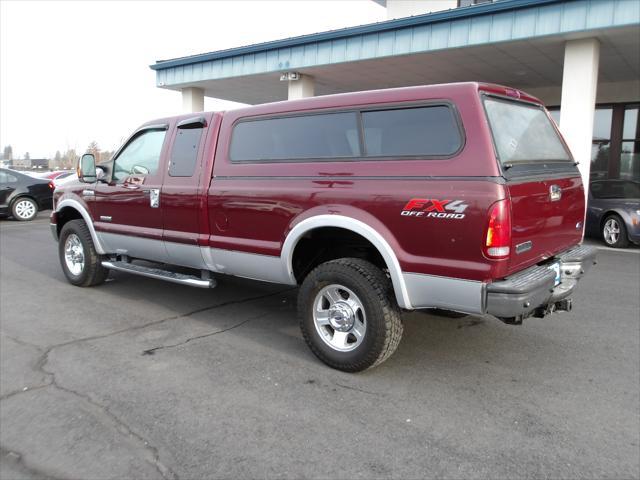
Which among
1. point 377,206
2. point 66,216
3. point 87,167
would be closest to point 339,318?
point 377,206

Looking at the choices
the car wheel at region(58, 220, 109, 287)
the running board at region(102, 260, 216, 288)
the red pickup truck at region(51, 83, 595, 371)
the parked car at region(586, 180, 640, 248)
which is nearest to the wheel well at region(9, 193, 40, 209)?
the car wheel at region(58, 220, 109, 287)

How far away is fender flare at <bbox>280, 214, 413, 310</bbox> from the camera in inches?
140

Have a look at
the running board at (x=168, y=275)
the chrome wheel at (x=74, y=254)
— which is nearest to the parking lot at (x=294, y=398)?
the running board at (x=168, y=275)

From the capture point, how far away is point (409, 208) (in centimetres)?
347

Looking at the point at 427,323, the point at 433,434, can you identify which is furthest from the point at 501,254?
the point at 427,323

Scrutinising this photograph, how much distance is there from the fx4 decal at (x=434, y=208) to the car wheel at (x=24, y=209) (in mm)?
13672

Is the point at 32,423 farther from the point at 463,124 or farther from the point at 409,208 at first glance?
the point at 463,124

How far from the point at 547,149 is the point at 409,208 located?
1622 mm

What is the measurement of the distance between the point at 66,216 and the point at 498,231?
5721 mm

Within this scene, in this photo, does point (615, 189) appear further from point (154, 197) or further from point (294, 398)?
point (294, 398)

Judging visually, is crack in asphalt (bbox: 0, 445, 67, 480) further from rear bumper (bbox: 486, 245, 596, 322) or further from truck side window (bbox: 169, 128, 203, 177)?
truck side window (bbox: 169, 128, 203, 177)

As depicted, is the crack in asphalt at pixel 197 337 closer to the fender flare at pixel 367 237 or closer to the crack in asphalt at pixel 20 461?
the fender flare at pixel 367 237

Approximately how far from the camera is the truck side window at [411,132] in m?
3.45

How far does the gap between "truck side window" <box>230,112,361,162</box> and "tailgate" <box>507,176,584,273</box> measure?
3.99ft
